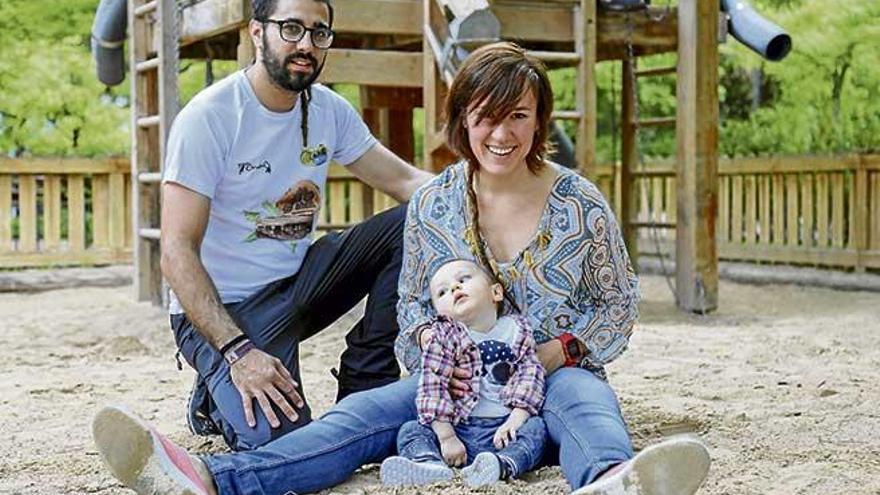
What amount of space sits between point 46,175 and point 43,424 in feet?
23.4

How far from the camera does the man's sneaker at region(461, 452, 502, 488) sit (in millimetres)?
3131

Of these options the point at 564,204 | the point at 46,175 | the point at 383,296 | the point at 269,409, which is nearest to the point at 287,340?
the point at 383,296

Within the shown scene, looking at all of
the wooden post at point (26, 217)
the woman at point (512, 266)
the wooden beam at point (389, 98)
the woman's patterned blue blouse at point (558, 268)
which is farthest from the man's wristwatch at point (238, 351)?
the wooden post at point (26, 217)

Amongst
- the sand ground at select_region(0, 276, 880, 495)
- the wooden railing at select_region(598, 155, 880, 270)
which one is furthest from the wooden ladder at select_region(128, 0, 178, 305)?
the wooden railing at select_region(598, 155, 880, 270)

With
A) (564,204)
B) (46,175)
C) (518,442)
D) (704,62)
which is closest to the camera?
(518,442)

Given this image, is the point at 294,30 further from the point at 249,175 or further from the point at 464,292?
the point at 464,292

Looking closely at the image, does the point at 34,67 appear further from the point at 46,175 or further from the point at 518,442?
the point at 518,442

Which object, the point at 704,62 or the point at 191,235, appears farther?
the point at 704,62

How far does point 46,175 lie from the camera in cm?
1132

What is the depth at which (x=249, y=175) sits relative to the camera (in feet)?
12.7

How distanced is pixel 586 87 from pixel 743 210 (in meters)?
5.00

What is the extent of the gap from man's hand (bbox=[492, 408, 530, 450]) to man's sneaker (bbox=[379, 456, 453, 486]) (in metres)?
0.16

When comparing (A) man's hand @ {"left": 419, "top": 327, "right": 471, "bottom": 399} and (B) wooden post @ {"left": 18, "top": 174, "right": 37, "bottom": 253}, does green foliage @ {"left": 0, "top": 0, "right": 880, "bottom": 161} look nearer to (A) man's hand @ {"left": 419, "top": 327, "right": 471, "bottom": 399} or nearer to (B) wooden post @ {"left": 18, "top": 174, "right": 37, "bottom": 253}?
(B) wooden post @ {"left": 18, "top": 174, "right": 37, "bottom": 253}

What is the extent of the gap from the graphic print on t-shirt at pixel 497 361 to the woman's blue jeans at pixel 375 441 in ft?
0.39
